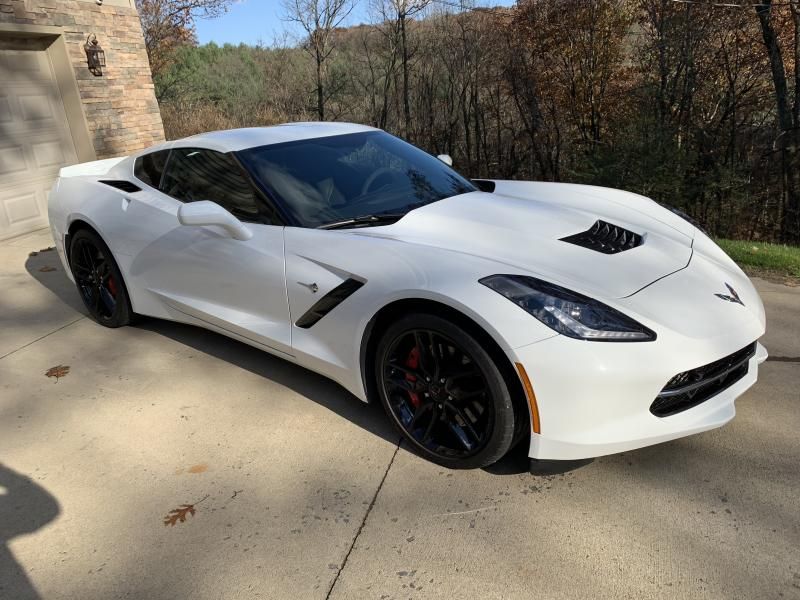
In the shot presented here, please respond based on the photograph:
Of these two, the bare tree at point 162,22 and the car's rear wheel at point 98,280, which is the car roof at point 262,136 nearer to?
the car's rear wheel at point 98,280

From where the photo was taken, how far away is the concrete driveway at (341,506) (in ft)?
6.53

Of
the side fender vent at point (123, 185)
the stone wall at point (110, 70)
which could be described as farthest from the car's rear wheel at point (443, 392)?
the stone wall at point (110, 70)

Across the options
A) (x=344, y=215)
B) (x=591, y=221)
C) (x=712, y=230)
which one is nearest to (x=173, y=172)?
(x=344, y=215)

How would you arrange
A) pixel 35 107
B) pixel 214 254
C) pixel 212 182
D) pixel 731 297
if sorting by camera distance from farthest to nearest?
pixel 35 107 → pixel 212 182 → pixel 214 254 → pixel 731 297

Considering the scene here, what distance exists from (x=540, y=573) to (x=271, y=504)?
1099 millimetres

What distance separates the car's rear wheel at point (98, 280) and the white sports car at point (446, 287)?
187 millimetres

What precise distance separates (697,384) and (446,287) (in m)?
1.02

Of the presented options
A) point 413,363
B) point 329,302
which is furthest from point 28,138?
point 413,363

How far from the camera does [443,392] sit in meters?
2.45

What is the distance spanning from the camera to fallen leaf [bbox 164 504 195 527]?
232 centimetres

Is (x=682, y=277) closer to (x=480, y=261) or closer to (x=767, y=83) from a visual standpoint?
(x=480, y=261)

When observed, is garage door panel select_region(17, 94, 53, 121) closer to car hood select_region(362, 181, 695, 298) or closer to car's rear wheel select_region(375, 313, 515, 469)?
car hood select_region(362, 181, 695, 298)

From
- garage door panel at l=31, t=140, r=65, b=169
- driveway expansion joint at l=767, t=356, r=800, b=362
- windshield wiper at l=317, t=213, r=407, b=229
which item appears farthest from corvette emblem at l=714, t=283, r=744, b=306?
garage door panel at l=31, t=140, r=65, b=169

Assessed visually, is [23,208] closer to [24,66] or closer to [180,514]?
[24,66]
